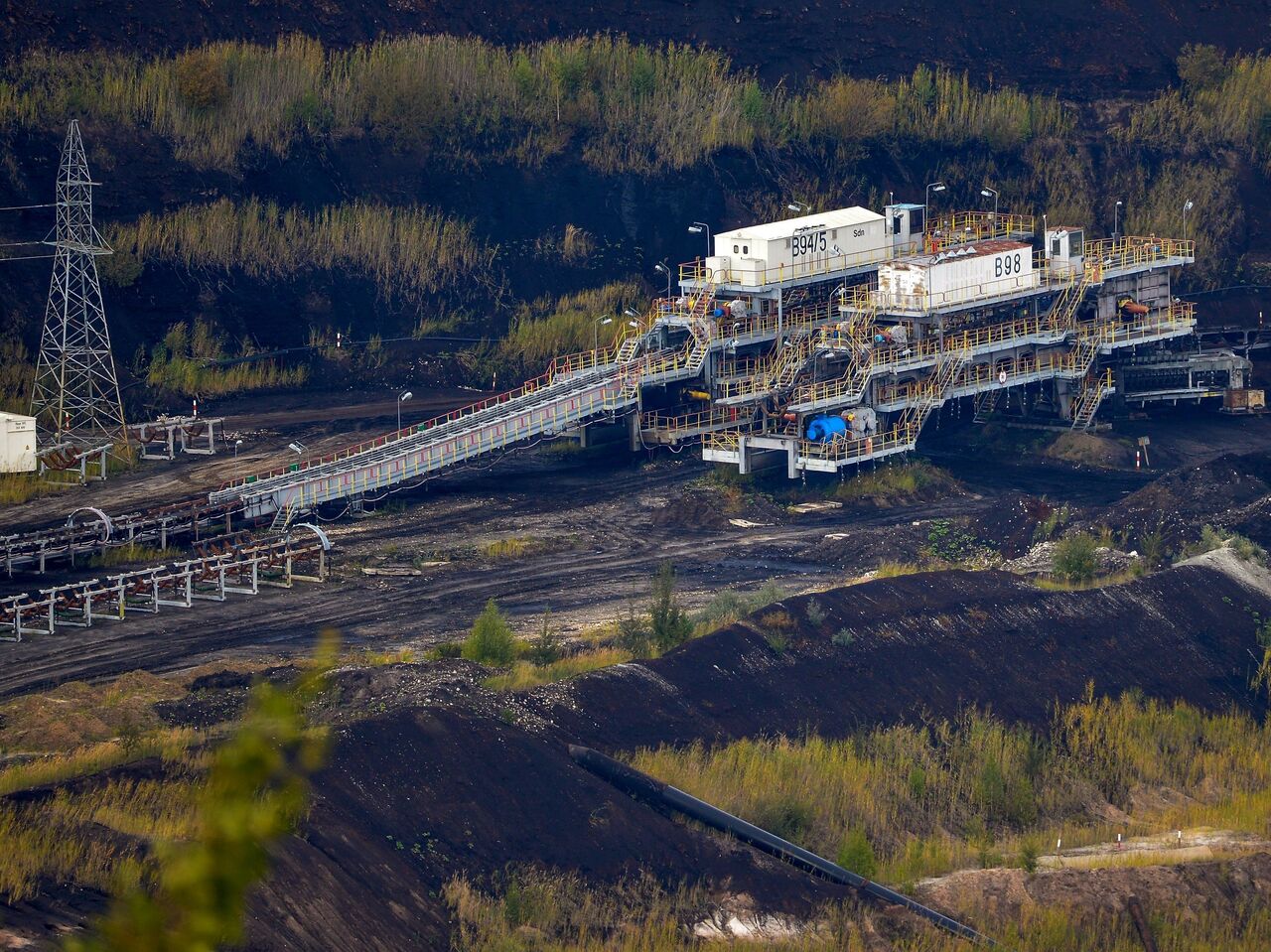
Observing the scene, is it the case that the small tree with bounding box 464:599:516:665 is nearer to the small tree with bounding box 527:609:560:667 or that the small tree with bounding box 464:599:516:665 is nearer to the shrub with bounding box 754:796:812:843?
the small tree with bounding box 527:609:560:667

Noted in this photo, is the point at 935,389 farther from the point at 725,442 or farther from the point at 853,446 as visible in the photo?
the point at 725,442

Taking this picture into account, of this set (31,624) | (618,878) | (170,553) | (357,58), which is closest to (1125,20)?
(357,58)

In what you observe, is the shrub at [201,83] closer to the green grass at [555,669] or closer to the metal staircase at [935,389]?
the metal staircase at [935,389]

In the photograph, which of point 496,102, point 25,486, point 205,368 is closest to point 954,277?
point 205,368

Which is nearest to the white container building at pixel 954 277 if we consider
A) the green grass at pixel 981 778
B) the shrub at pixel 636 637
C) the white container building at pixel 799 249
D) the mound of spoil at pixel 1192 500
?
the white container building at pixel 799 249

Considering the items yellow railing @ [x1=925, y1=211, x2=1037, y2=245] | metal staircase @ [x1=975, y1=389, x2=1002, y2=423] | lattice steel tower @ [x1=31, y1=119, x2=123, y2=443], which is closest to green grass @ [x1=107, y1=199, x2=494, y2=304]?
lattice steel tower @ [x1=31, y1=119, x2=123, y2=443]

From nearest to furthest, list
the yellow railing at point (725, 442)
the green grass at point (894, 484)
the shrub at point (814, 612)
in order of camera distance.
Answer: the shrub at point (814, 612) < the green grass at point (894, 484) < the yellow railing at point (725, 442)

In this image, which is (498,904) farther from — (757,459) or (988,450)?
(988,450)
